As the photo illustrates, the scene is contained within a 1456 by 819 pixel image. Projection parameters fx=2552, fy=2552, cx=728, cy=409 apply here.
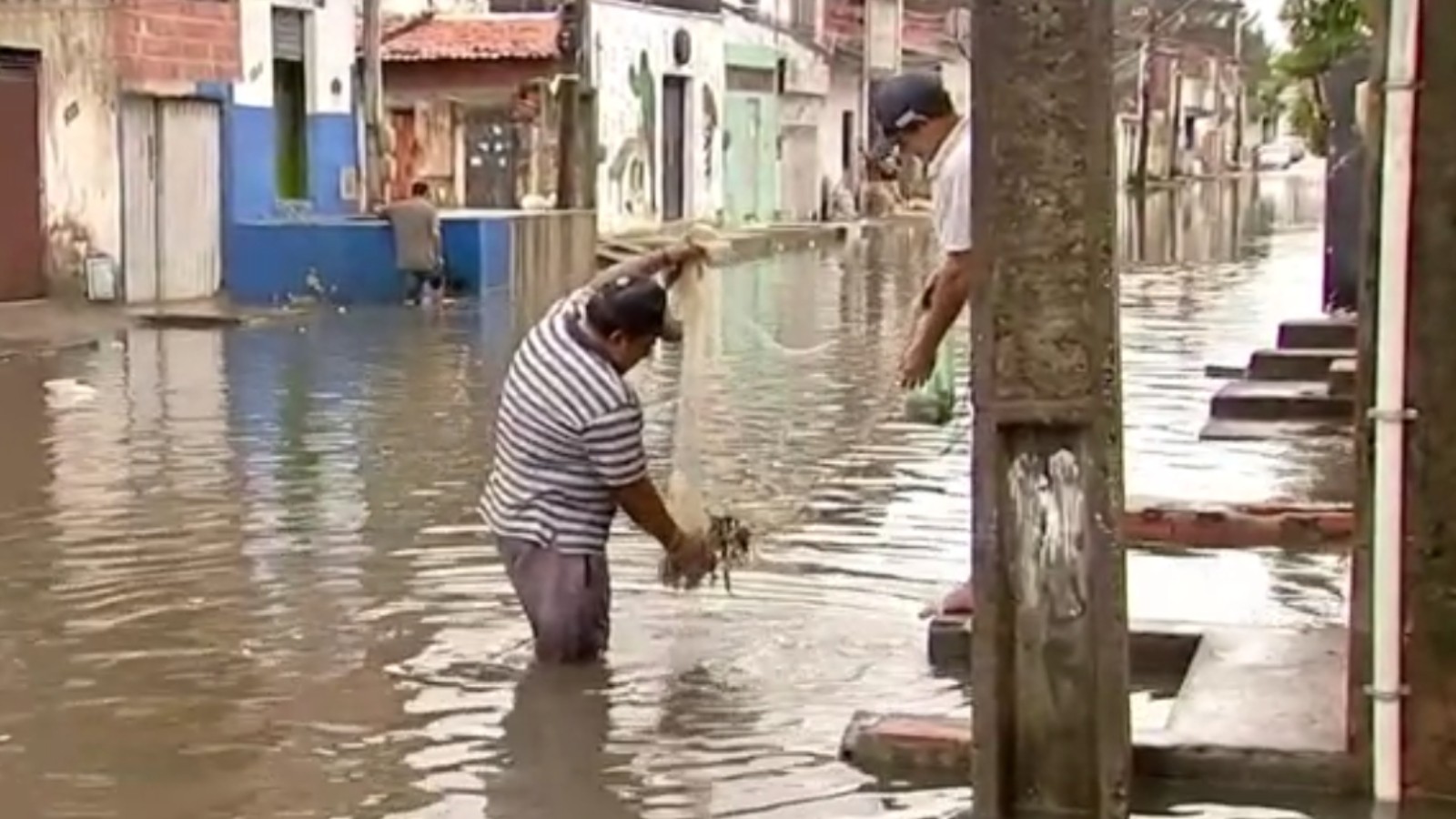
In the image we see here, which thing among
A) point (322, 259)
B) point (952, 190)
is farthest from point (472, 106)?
point (952, 190)

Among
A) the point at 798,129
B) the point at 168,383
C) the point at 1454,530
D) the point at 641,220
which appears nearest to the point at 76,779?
the point at 1454,530

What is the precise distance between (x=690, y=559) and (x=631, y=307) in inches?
34.9

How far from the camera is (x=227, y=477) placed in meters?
12.1

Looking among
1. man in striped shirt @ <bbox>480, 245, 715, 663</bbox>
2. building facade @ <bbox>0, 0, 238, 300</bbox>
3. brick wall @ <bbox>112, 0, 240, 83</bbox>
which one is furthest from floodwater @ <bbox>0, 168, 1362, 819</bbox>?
brick wall @ <bbox>112, 0, 240, 83</bbox>

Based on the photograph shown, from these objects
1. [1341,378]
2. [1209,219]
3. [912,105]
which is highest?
[912,105]

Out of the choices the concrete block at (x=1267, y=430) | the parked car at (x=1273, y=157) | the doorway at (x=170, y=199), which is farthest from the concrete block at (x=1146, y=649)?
the parked car at (x=1273, y=157)

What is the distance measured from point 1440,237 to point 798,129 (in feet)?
147

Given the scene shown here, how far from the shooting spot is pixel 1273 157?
391 ft

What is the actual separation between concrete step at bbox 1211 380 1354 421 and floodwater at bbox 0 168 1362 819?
25 cm

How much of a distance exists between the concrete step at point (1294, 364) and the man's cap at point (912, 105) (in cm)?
805

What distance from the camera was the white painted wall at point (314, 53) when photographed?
27016 mm

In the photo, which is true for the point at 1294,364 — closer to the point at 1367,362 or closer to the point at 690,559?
the point at 690,559

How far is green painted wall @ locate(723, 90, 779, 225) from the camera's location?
147 feet

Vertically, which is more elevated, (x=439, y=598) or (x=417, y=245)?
(x=417, y=245)
